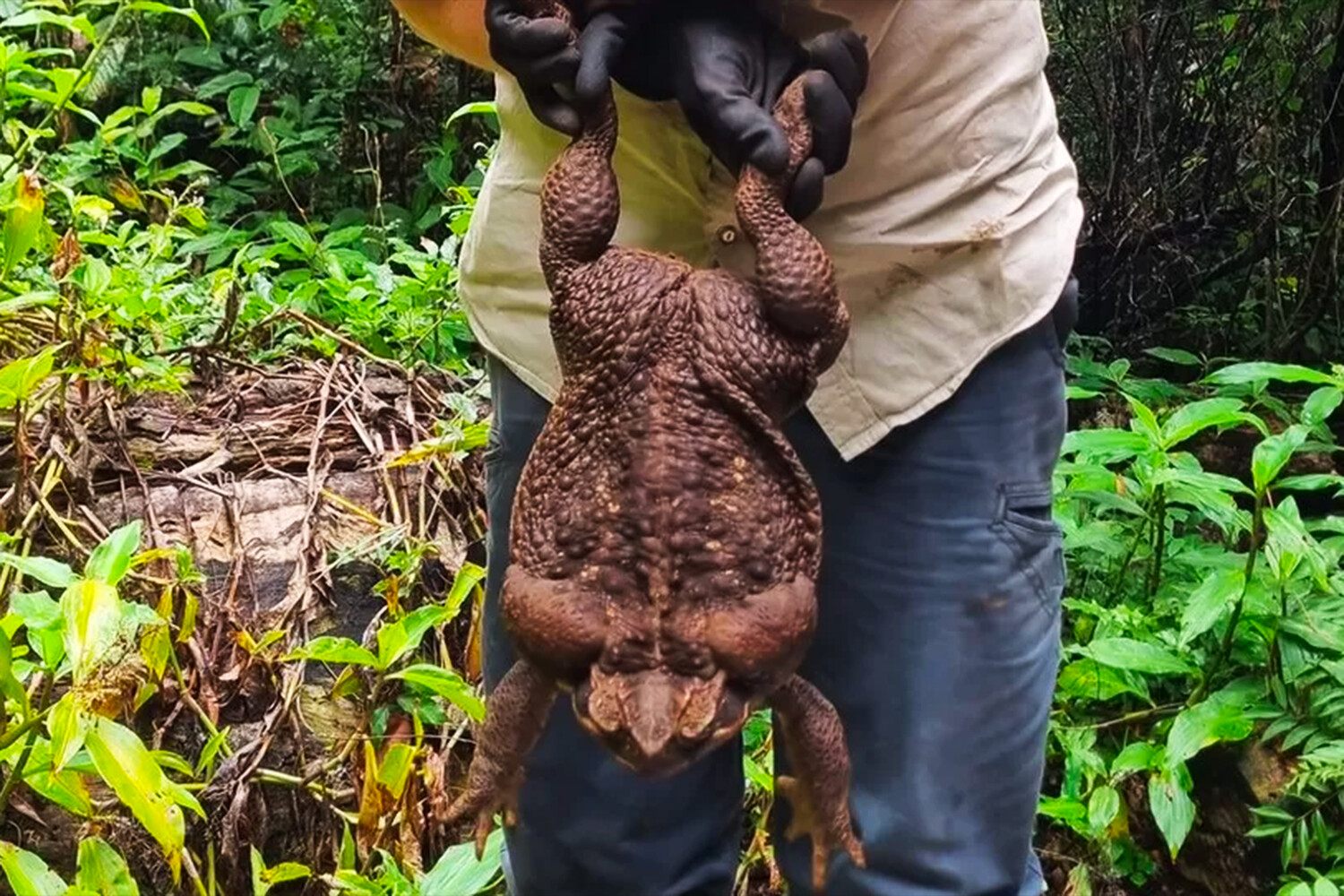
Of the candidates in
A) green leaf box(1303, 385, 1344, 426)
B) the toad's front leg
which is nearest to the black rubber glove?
the toad's front leg

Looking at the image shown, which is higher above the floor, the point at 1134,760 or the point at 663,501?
the point at 663,501

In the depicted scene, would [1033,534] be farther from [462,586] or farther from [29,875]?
[29,875]

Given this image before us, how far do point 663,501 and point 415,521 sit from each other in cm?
176

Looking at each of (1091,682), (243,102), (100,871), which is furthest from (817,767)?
(243,102)

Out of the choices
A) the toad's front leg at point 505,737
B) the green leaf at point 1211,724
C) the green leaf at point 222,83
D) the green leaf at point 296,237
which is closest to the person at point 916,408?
the toad's front leg at point 505,737

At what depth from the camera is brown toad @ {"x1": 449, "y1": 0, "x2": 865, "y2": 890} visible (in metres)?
0.82

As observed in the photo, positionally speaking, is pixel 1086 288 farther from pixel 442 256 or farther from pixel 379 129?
pixel 379 129

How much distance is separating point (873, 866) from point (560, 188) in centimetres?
72

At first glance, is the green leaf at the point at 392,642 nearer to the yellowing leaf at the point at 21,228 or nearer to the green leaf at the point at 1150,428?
the yellowing leaf at the point at 21,228

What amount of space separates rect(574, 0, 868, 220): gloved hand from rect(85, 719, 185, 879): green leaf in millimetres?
936

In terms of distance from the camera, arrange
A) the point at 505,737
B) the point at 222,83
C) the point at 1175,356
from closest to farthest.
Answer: the point at 505,737
the point at 1175,356
the point at 222,83

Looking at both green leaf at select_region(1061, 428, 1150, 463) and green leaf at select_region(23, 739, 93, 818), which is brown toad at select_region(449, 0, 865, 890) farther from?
green leaf at select_region(1061, 428, 1150, 463)

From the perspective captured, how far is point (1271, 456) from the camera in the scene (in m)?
2.01

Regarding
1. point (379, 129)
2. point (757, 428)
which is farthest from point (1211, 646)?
point (379, 129)
